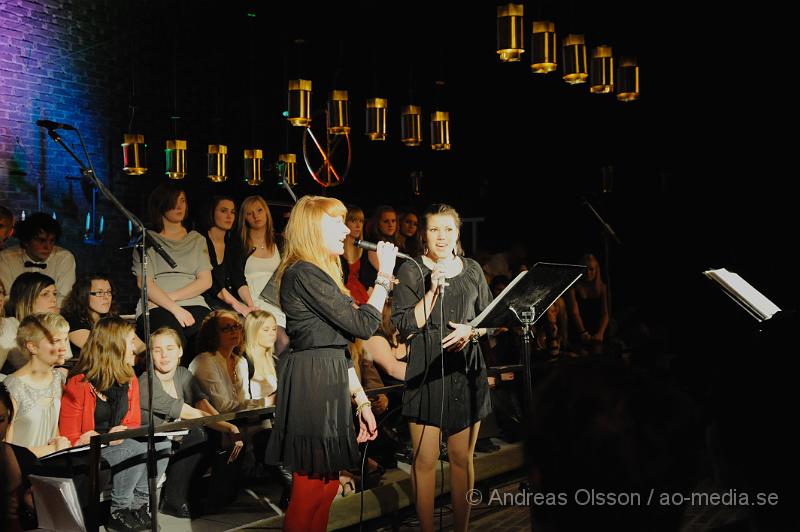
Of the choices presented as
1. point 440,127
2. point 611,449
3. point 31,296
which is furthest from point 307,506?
point 440,127

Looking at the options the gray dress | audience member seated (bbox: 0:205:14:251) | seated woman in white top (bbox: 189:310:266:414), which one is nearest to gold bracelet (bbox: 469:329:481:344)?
seated woman in white top (bbox: 189:310:266:414)

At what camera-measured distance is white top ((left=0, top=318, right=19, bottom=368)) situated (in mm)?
4961

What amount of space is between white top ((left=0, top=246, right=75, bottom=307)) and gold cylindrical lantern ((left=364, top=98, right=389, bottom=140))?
8.79 ft

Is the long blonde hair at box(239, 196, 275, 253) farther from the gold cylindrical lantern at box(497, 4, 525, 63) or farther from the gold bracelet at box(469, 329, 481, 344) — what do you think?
the gold bracelet at box(469, 329, 481, 344)

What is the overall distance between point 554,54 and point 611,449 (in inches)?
200

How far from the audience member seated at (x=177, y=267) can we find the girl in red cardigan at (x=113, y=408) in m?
1.12

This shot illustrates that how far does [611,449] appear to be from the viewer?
4.25 feet

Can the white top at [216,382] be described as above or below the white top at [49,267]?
below

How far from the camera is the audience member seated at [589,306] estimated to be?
7660mm

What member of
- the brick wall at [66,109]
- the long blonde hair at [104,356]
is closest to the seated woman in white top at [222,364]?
the long blonde hair at [104,356]

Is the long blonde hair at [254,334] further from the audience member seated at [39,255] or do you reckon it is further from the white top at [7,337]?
the audience member seated at [39,255]

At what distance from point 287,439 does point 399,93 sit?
7.92 m

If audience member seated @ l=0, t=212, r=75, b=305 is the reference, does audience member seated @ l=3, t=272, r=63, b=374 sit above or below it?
below

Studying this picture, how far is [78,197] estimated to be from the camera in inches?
341
